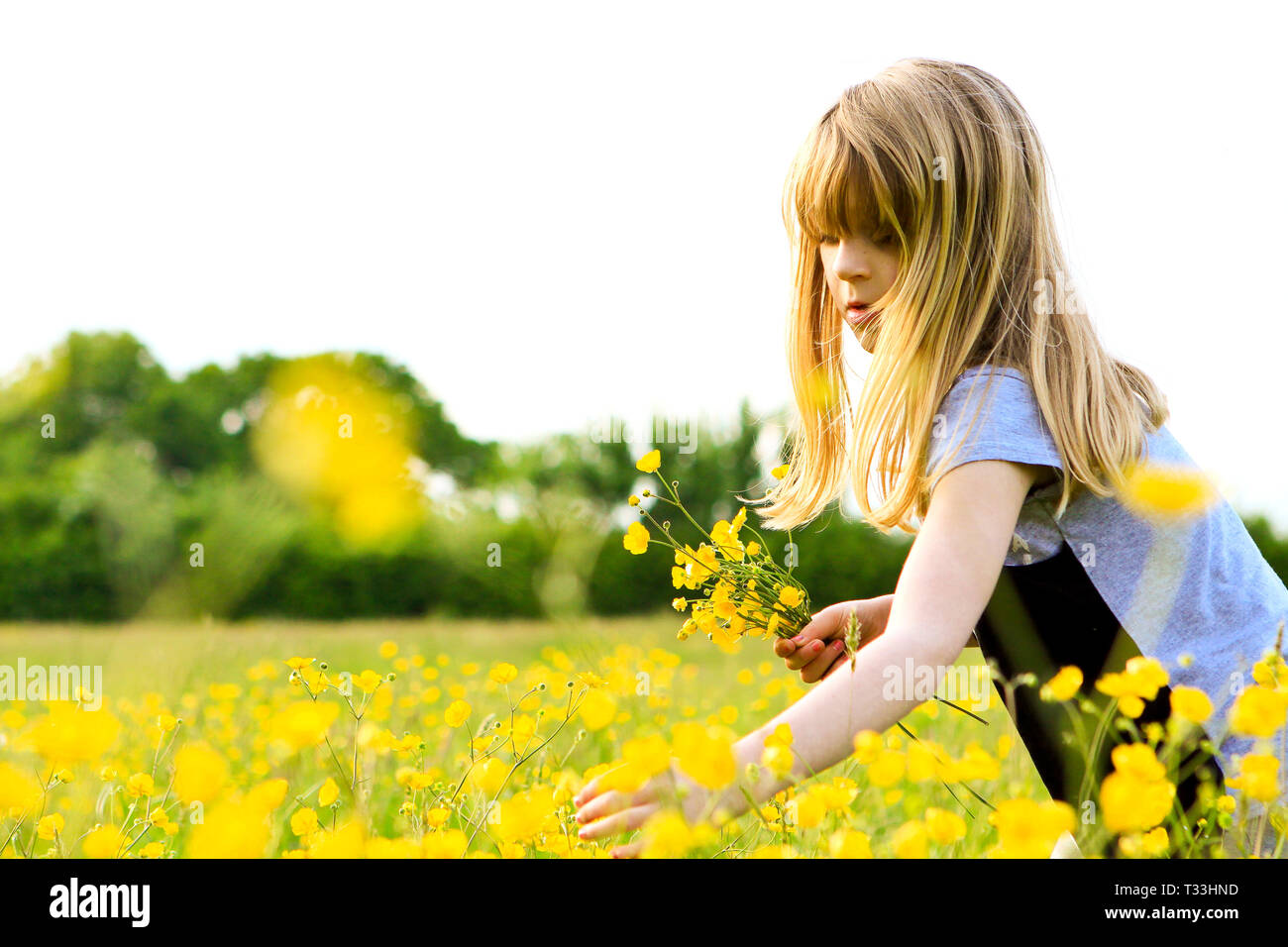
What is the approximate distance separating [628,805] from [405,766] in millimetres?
1417

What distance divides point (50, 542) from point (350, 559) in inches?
139

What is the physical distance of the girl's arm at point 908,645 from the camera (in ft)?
3.76

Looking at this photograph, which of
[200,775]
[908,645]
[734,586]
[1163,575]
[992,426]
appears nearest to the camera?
Result: [200,775]

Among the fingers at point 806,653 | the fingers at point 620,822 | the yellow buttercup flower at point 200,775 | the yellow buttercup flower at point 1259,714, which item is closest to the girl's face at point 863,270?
the fingers at point 806,653

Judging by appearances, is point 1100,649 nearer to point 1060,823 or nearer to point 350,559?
point 1060,823

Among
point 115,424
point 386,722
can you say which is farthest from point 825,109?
point 115,424

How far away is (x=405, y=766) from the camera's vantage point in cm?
238

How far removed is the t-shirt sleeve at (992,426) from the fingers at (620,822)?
0.62 m

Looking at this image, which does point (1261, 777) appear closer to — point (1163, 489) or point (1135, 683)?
point (1135, 683)

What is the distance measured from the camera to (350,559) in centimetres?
1348

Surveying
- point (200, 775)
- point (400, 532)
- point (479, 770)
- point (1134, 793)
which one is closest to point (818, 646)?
point (479, 770)

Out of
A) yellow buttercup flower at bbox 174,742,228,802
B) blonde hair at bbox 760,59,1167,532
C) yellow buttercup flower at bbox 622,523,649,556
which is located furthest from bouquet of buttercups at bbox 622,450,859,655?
yellow buttercup flower at bbox 174,742,228,802

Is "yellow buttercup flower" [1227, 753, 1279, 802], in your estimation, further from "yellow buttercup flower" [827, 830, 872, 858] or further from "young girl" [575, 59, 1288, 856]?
"yellow buttercup flower" [827, 830, 872, 858]

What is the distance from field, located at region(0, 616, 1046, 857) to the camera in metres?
1.11
